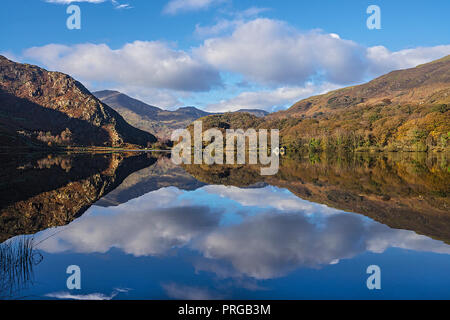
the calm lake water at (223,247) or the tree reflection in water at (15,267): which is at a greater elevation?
the tree reflection in water at (15,267)

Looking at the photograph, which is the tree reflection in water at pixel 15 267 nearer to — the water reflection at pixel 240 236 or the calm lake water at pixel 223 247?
the calm lake water at pixel 223 247

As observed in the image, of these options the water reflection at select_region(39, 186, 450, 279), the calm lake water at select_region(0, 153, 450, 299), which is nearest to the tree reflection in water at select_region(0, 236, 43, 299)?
the calm lake water at select_region(0, 153, 450, 299)

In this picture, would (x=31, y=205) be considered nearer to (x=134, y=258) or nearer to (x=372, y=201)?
(x=134, y=258)

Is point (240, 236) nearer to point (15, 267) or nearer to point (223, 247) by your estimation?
point (223, 247)

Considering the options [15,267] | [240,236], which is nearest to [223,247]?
[240,236]

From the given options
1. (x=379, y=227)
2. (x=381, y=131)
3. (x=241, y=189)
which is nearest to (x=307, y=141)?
(x=381, y=131)

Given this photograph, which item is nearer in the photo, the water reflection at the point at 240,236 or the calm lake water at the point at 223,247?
the calm lake water at the point at 223,247

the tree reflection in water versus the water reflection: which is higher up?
the tree reflection in water

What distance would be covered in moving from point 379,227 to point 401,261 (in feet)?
14.3

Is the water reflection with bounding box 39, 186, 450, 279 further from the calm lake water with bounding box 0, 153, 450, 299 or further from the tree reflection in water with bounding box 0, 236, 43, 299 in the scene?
the tree reflection in water with bounding box 0, 236, 43, 299

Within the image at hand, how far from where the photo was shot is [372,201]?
19438 millimetres

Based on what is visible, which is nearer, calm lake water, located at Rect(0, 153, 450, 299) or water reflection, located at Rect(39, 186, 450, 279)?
calm lake water, located at Rect(0, 153, 450, 299)

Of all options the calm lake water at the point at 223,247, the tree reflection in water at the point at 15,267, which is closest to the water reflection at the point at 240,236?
the calm lake water at the point at 223,247

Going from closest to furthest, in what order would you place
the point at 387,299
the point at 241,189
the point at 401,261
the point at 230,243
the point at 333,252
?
the point at 387,299, the point at 401,261, the point at 333,252, the point at 230,243, the point at 241,189
